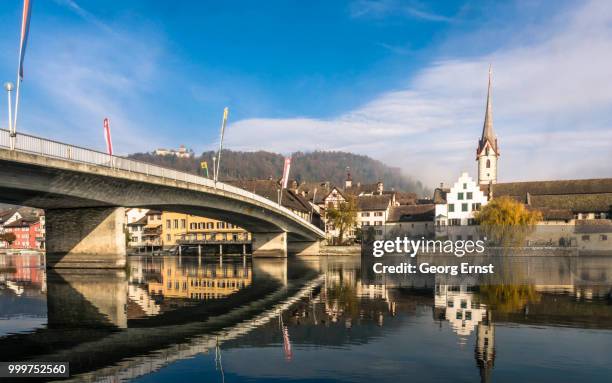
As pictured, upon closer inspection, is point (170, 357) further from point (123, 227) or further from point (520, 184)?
point (520, 184)

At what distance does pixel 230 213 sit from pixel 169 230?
5090cm

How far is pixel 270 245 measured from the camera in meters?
84.6

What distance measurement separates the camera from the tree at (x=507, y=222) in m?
80.2

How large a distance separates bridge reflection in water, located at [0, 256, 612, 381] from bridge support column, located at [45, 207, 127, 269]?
36.8ft

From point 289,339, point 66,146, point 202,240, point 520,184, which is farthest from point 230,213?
point 520,184

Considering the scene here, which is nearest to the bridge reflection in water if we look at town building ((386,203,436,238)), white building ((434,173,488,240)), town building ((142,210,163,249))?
white building ((434,173,488,240))

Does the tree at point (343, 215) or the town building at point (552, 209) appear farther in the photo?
the tree at point (343, 215)

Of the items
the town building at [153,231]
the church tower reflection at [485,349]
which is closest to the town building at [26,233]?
the town building at [153,231]

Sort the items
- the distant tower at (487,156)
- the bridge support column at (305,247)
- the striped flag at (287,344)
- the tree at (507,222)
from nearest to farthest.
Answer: the striped flag at (287,344)
the tree at (507,222)
the bridge support column at (305,247)
the distant tower at (487,156)

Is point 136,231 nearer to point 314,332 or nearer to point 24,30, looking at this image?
point 24,30

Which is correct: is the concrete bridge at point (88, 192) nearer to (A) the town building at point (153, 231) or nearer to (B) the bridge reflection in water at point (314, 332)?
(B) the bridge reflection in water at point (314, 332)

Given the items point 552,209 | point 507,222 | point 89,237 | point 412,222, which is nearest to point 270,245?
point 412,222

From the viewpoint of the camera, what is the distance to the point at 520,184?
115 m

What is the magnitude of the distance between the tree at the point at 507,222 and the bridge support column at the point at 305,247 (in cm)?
2899
